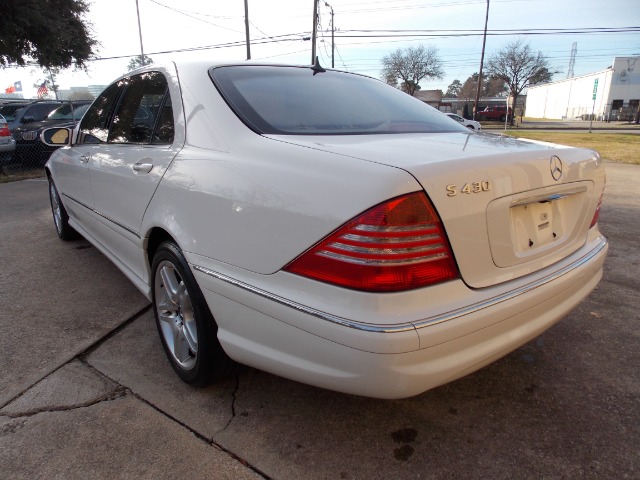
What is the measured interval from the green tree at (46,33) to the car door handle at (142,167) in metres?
13.8

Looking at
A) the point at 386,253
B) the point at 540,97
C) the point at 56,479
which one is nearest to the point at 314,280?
the point at 386,253

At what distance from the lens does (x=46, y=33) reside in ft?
46.2

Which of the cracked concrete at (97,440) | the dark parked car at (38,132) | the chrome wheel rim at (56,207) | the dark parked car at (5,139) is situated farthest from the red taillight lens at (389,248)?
the dark parked car at (38,132)

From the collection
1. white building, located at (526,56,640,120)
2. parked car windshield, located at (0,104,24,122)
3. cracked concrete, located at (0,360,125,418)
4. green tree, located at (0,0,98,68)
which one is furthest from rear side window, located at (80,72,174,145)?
white building, located at (526,56,640,120)

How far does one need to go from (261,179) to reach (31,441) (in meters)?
1.49

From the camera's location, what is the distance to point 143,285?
271cm

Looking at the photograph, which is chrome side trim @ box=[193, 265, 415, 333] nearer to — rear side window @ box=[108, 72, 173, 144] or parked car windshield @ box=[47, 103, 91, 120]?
Result: rear side window @ box=[108, 72, 173, 144]

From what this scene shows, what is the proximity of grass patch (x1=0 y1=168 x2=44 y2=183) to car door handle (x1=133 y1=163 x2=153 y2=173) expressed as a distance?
910cm

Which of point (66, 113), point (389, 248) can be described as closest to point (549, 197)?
point (389, 248)

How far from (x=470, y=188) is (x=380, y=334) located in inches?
22.7

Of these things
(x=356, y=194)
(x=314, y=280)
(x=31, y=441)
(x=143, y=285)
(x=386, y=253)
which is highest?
(x=356, y=194)

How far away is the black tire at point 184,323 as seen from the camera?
208 centimetres

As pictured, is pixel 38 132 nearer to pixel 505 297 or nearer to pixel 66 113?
pixel 66 113

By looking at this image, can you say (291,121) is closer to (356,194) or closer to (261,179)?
(261,179)
